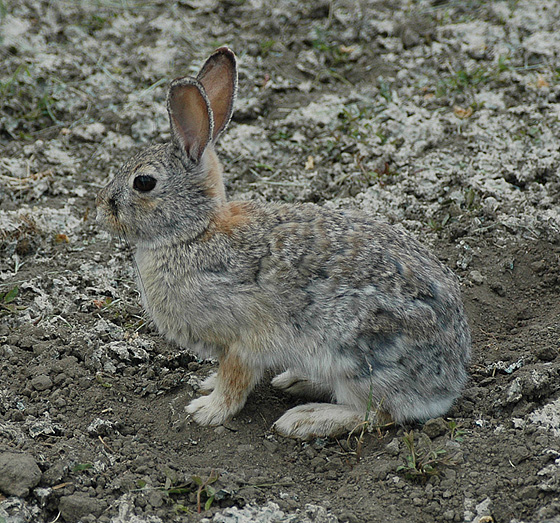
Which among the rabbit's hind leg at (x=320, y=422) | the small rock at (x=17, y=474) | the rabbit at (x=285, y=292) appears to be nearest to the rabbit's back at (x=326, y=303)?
the rabbit at (x=285, y=292)

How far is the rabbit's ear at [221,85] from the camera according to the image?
15.7ft

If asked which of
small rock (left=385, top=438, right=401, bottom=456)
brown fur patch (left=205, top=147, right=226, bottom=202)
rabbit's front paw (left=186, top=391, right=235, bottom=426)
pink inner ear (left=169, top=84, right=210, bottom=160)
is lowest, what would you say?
small rock (left=385, top=438, right=401, bottom=456)

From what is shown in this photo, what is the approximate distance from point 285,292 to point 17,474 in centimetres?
166

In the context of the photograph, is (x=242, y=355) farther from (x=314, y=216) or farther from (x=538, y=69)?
(x=538, y=69)

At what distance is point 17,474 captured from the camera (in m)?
3.77

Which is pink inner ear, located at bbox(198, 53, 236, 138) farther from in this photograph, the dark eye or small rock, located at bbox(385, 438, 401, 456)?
small rock, located at bbox(385, 438, 401, 456)

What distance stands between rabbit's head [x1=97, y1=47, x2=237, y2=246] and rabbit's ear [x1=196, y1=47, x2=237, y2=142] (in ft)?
0.61

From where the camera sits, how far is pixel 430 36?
7.84 metres

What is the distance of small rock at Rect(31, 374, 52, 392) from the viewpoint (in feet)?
15.1

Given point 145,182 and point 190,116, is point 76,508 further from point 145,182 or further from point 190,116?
point 190,116

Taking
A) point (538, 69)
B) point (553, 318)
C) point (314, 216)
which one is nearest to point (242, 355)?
point (314, 216)

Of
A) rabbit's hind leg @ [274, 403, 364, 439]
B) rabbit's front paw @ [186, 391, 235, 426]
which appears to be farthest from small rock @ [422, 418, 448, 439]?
rabbit's front paw @ [186, 391, 235, 426]

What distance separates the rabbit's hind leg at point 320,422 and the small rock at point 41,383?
1.37 metres

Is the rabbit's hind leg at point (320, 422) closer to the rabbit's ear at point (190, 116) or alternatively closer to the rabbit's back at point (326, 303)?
the rabbit's back at point (326, 303)
